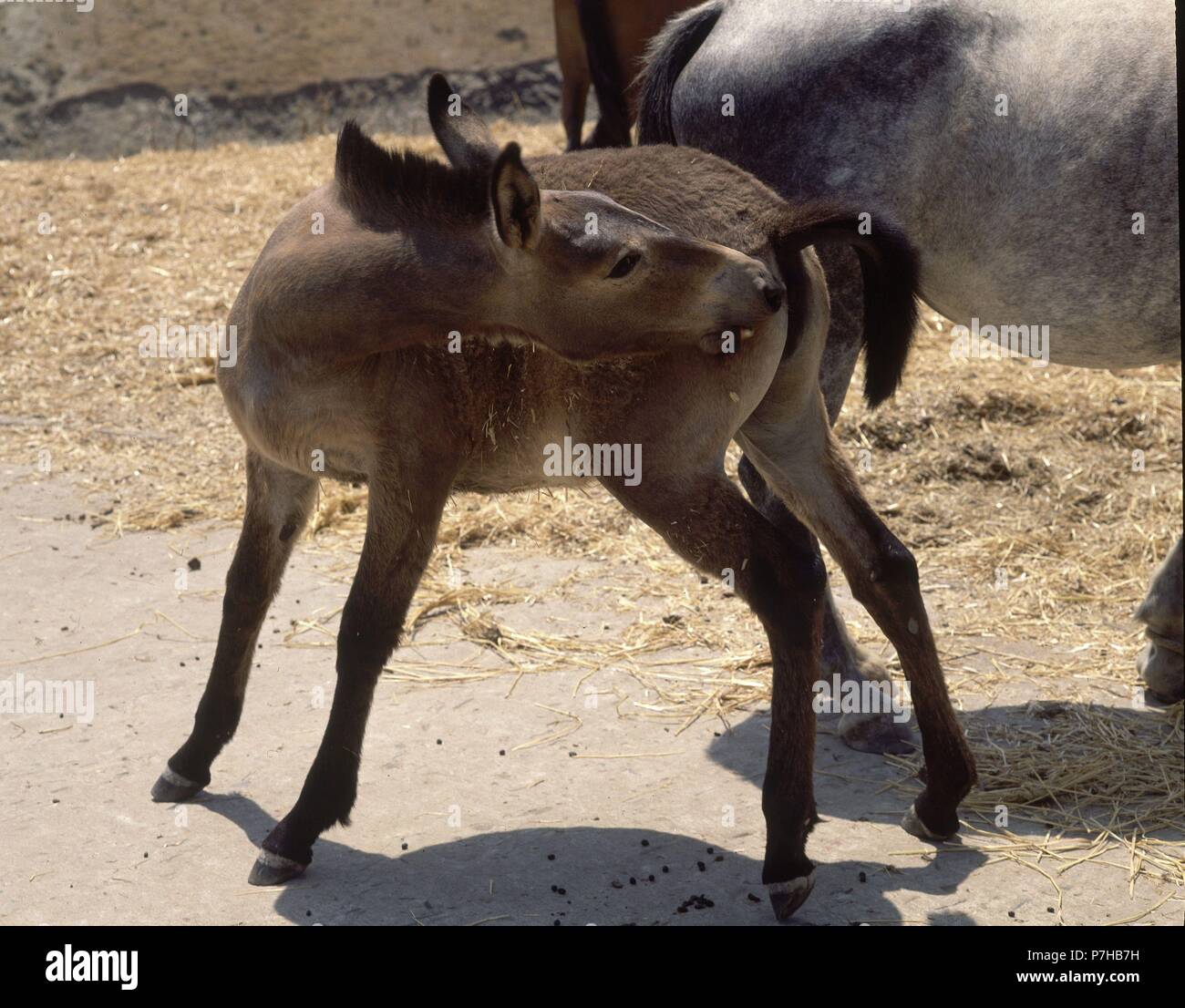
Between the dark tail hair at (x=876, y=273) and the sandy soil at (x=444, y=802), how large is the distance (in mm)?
1254

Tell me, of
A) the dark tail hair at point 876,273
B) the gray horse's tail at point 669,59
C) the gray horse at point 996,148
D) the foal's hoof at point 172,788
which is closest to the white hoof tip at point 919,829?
the gray horse at point 996,148

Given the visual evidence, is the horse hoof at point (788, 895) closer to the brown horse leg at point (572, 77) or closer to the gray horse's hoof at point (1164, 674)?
the gray horse's hoof at point (1164, 674)

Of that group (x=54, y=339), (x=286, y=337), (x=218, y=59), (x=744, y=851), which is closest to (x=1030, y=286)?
(x=744, y=851)

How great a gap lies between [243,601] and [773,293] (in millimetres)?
1702

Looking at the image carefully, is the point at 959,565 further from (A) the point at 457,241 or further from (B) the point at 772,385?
(A) the point at 457,241

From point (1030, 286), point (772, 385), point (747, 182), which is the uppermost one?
point (747, 182)

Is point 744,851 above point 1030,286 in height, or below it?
below

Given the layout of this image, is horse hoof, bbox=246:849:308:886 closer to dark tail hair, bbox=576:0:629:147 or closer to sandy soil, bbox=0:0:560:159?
dark tail hair, bbox=576:0:629:147

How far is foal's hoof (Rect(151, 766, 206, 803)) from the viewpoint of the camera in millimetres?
3773

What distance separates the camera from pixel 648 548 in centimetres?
572

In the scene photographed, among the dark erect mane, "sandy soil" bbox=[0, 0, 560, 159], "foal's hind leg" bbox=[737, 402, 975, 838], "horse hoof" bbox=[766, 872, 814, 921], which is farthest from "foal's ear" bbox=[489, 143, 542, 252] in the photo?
"sandy soil" bbox=[0, 0, 560, 159]

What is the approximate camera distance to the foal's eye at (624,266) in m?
3.15

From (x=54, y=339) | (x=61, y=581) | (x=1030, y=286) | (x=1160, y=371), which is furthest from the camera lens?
(x=54, y=339)

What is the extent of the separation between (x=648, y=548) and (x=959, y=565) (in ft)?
4.18
